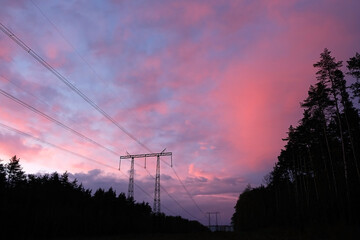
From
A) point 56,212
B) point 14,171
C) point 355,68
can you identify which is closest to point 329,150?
point 355,68

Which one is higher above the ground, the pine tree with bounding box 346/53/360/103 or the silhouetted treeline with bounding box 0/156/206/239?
the pine tree with bounding box 346/53/360/103

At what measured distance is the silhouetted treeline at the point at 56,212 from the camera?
4028 cm

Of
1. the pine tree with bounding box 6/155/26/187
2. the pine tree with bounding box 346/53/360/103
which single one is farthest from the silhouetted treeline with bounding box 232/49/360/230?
the pine tree with bounding box 6/155/26/187

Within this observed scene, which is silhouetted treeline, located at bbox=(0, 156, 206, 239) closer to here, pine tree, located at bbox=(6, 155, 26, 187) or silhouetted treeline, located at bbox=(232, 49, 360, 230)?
pine tree, located at bbox=(6, 155, 26, 187)

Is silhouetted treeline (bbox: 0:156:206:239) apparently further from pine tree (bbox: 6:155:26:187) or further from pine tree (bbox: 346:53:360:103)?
pine tree (bbox: 346:53:360:103)

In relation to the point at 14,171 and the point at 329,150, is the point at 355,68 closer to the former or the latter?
the point at 329,150

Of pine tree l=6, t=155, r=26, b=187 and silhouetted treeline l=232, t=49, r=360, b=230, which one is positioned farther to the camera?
pine tree l=6, t=155, r=26, b=187

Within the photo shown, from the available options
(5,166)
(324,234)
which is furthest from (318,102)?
(5,166)

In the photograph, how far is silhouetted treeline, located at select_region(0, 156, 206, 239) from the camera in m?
40.3

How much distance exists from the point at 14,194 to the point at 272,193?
78.2 metres

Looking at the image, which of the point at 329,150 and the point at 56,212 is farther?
the point at 56,212

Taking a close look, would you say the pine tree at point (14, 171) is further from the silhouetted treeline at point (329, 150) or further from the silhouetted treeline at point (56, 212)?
the silhouetted treeline at point (329, 150)

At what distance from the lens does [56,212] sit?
4994 centimetres

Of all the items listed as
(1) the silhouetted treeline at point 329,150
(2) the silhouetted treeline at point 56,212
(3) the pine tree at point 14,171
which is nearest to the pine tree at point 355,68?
(1) the silhouetted treeline at point 329,150
